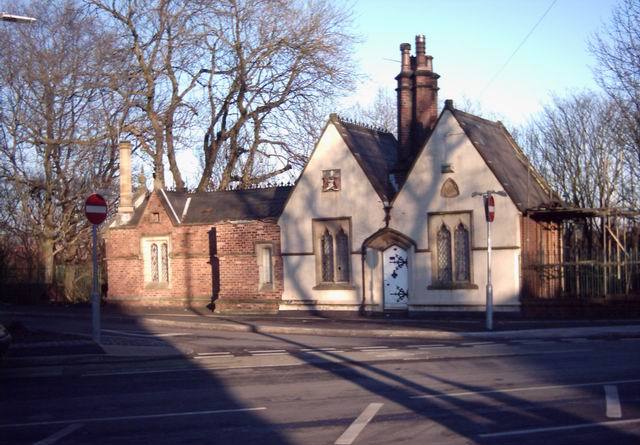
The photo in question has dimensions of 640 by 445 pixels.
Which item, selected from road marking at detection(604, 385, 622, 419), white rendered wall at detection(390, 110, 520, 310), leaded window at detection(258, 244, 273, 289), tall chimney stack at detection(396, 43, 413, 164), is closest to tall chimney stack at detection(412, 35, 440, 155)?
tall chimney stack at detection(396, 43, 413, 164)

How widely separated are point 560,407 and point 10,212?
33376mm

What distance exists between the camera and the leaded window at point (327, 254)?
29.0 m

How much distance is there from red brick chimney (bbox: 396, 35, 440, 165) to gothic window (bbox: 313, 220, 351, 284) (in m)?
3.38

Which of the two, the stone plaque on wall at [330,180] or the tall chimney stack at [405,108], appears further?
the tall chimney stack at [405,108]

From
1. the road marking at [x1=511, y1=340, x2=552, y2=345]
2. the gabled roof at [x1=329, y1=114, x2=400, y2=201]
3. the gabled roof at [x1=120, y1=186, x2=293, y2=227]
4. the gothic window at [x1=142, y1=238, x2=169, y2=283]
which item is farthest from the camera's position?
the gothic window at [x1=142, y1=238, x2=169, y2=283]

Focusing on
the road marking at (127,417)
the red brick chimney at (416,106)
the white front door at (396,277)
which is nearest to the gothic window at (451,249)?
the white front door at (396,277)

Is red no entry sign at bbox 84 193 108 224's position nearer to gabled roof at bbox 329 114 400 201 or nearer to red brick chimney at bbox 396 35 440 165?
gabled roof at bbox 329 114 400 201

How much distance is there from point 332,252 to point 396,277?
8.35ft

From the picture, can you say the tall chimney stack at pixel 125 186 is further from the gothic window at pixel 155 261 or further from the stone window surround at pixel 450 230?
the stone window surround at pixel 450 230

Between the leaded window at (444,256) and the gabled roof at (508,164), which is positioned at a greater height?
the gabled roof at (508,164)

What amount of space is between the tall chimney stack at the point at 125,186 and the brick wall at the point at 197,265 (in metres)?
0.79

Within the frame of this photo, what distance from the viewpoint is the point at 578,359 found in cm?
1519

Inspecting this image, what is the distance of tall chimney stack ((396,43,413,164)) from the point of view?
29.5 meters

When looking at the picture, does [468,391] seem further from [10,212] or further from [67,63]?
[10,212]
